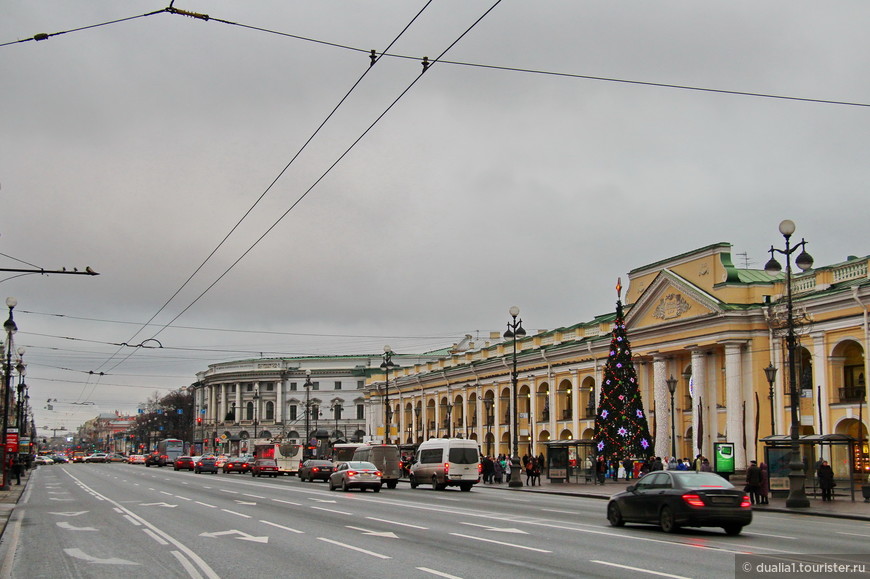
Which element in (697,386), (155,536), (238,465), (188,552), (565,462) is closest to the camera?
(188,552)

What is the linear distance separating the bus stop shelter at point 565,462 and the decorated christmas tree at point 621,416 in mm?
891

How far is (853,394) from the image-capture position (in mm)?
45000

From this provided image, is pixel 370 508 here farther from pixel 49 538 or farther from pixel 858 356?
pixel 858 356

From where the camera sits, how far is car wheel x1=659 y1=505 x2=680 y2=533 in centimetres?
1981

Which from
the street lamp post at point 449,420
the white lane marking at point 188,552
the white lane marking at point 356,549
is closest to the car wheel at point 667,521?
the white lane marking at point 356,549

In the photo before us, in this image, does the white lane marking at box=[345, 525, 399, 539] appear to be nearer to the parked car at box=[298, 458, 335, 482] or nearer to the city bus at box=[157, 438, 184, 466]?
the parked car at box=[298, 458, 335, 482]

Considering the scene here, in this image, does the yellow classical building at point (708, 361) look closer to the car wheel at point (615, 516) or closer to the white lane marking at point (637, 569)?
the car wheel at point (615, 516)

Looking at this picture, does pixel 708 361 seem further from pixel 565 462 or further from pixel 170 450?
pixel 170 450

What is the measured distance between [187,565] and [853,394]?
124 ft

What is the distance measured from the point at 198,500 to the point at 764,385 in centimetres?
3049

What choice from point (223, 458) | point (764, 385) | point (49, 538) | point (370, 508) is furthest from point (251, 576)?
point (223, 458)

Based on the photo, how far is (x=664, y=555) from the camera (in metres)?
15.7

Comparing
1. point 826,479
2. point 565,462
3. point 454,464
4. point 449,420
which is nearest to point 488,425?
point 449,420

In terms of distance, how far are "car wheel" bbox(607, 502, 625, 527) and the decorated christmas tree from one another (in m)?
27.5
